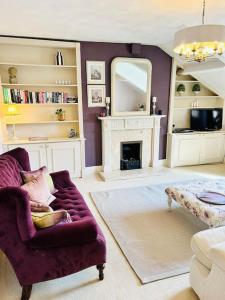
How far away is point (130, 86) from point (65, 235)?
11.5ft

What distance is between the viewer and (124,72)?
4.41m

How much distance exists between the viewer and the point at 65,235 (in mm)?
1697

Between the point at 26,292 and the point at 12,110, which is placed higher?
the point at 12,110

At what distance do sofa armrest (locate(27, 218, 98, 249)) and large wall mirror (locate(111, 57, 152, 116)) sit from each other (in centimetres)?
301

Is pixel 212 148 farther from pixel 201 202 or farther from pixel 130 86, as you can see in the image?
pixel 201 202

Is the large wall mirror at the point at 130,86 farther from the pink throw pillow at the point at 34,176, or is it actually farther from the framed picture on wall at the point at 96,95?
the pink throw pillow at the point at 34,176

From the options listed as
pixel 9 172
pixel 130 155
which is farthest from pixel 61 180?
pixel 130 155

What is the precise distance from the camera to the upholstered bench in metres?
2.26

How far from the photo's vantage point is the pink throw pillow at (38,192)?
2.01 metres

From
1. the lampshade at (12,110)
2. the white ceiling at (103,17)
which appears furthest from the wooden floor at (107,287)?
the white ceiling at (103,17)

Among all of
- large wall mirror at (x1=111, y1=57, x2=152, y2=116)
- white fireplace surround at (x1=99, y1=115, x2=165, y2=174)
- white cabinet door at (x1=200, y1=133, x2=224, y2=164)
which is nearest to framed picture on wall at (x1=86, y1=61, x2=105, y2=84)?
large wall mirror at (x1=111, y1=57, x2=152, y2=116)

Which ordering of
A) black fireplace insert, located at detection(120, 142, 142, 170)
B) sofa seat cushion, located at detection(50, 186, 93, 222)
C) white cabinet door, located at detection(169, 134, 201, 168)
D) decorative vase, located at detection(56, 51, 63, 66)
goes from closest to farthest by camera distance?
sofa seat cushion, located at detection(50, 186, 93, 222) → decorative vase, located at detection(56, 51, 63, 66) → black fireplace insert, located at detection(120, 142, 142, 170) → white cabinet door, located at detection(169, 134, 201, 168)

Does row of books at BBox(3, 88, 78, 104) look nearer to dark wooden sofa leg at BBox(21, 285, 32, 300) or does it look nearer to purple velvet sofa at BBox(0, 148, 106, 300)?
purple velvet sofa at BBox(0, 148, 106, 300)

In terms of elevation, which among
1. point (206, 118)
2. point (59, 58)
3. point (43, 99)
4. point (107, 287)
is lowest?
point (107, 287)
